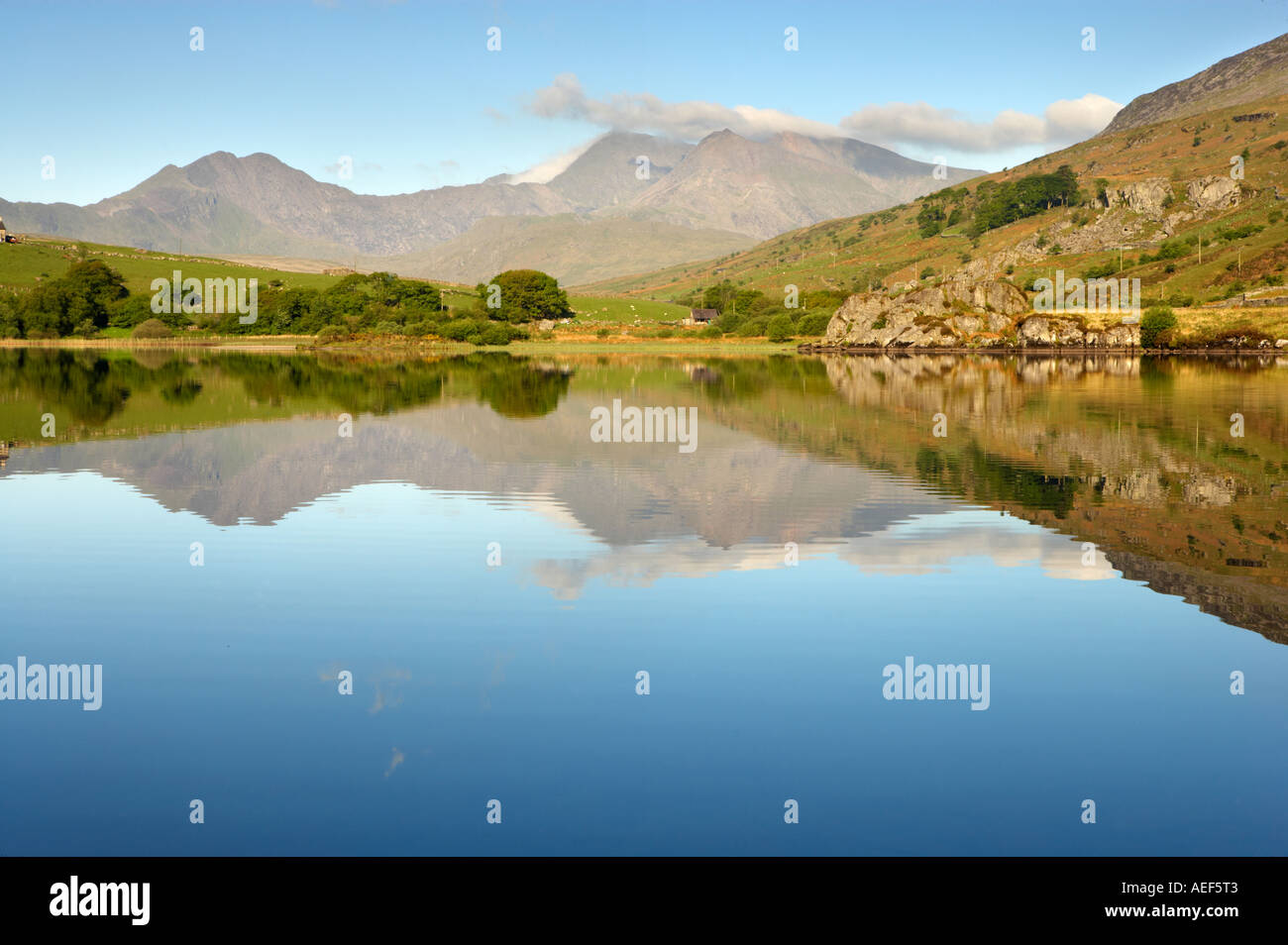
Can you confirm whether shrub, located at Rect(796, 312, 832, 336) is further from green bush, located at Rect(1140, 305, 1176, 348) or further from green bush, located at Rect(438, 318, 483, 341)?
green bush, located at Rect(438, 318, 483, 341)

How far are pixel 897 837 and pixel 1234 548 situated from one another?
16.6 meters

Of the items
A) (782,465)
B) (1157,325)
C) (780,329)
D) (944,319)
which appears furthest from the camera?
(780,329)

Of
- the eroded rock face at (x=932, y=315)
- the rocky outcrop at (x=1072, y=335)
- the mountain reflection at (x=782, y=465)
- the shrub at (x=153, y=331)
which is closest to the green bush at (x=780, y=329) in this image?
the eroded rock face at (x=932, y=315)

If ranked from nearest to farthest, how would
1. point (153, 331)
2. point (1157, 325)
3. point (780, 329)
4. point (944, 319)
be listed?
point (1157, 325) → point (944, 319) → point (153, 331) → point (780, 329)

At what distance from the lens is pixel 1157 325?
473ft

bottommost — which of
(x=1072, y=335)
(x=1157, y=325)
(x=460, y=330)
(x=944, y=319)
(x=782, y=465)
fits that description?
(x=782, y=465)

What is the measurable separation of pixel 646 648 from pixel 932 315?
15592cm

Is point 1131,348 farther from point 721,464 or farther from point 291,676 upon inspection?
point 291,676

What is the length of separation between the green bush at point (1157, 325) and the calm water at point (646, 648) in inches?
4575

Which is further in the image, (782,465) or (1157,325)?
(1157,325)

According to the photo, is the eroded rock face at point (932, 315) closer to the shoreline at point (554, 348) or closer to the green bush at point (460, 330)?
the shoreline at point (554, 348)

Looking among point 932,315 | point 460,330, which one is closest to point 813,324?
point 932,315

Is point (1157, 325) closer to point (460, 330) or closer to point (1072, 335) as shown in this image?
point (1072, 335)
